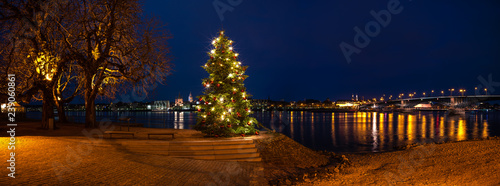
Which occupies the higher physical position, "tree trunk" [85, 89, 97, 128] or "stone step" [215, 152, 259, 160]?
"tree trunk" [85, 89, 97, 128]

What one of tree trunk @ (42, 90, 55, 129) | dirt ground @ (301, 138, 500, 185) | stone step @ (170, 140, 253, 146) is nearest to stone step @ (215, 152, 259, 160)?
stone step @ (170, 140, 253, 146)

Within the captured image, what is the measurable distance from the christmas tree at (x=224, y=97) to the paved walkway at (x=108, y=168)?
423 centimetres

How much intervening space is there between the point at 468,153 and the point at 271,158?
7.99 m

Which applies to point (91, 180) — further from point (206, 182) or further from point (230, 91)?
point (230, 91)

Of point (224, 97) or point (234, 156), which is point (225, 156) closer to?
point (234, 156)

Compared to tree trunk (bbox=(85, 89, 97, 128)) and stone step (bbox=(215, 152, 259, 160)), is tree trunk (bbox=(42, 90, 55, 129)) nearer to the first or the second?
tree trunk (bbox=(85, 89, 97, 128))

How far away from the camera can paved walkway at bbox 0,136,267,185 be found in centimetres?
824

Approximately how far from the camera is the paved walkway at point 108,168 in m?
8.24

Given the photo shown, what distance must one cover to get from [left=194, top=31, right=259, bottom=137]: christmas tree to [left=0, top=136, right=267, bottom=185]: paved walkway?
13.9 ft

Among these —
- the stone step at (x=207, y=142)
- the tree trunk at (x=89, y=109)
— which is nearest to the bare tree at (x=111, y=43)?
the tree trunk at (x=89, y=109)

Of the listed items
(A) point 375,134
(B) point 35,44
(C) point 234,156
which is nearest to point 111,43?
(B) point 35,44

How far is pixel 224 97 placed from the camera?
1645 cm

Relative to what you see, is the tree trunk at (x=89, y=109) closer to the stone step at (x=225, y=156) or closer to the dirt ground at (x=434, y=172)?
the stone step at (x=225, y=156)

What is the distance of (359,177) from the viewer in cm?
1073
